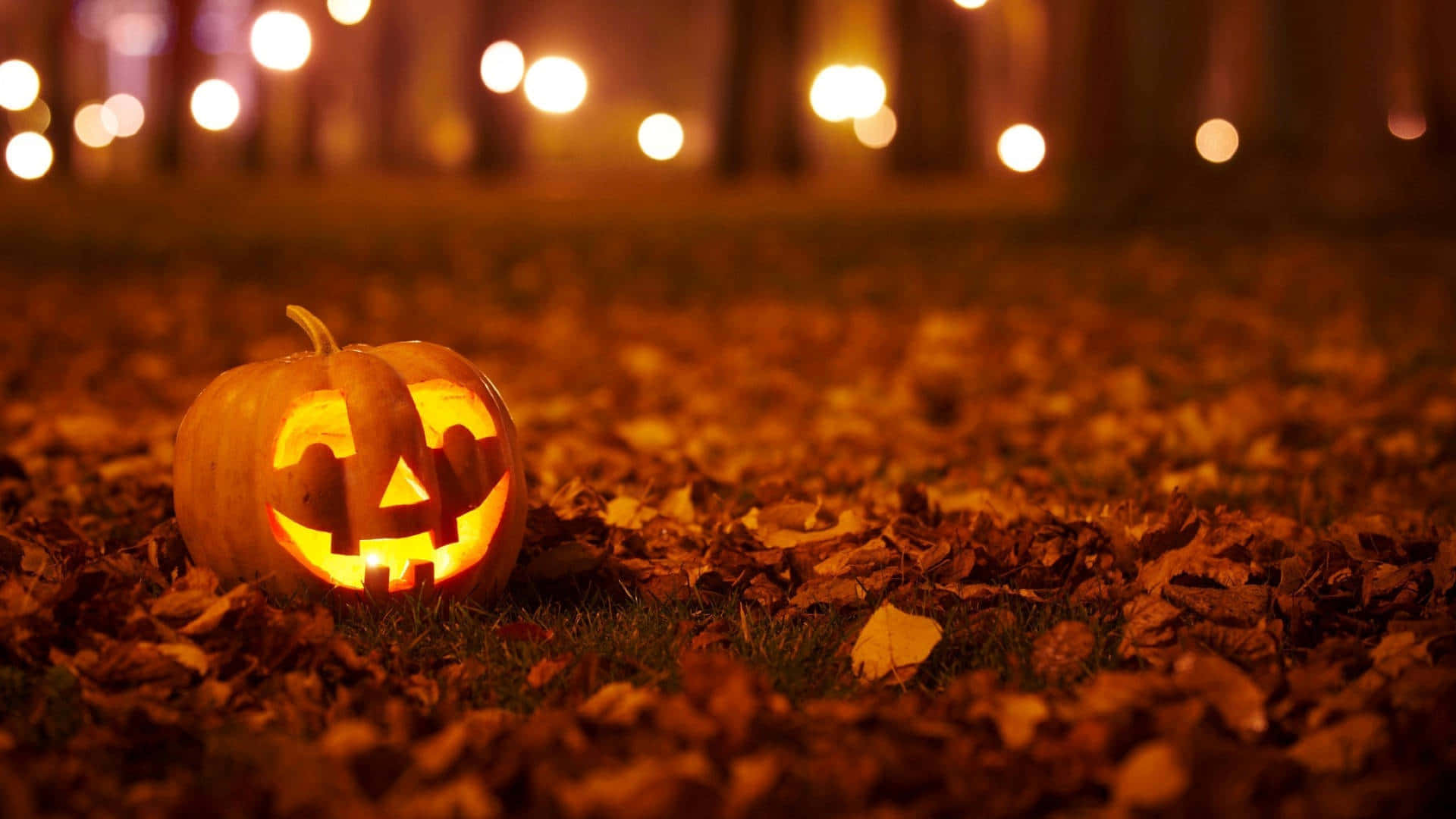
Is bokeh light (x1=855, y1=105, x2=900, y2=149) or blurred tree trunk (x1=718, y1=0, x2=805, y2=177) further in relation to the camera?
bokeh light (x1=855, y1=105, x2=900, y2=149)

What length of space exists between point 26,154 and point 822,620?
Result: 38753mm

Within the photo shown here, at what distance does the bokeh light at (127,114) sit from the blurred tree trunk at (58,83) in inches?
1041

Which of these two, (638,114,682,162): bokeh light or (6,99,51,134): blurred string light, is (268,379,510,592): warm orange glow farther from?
(6,99,51,134): blurred string light

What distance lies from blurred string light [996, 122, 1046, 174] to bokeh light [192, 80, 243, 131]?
18830 mm

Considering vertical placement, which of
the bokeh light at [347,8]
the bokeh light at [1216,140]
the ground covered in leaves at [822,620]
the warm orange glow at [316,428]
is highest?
the bokeh light at [347,8]

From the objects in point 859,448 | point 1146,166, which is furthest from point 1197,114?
point 859,448

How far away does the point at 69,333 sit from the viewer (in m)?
7.33

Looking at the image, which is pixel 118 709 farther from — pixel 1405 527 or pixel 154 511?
pixel 1405 527

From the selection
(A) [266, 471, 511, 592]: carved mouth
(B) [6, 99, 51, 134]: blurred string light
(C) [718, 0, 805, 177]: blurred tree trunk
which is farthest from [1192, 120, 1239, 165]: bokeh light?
(B) [6, 99, 51, 134]: blurred string light

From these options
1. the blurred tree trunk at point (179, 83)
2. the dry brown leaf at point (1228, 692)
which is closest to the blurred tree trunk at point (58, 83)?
the blurred tree trunk at point (179, 83)

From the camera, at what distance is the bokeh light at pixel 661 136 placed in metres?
44.3

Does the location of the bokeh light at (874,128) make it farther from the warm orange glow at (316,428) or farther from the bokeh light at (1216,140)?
the warm orange glow at (316,428)

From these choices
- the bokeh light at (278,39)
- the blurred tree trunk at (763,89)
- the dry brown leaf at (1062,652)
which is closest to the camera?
the dry brown leaf at (1062,652)

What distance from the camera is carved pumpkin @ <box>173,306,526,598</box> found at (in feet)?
8.46
